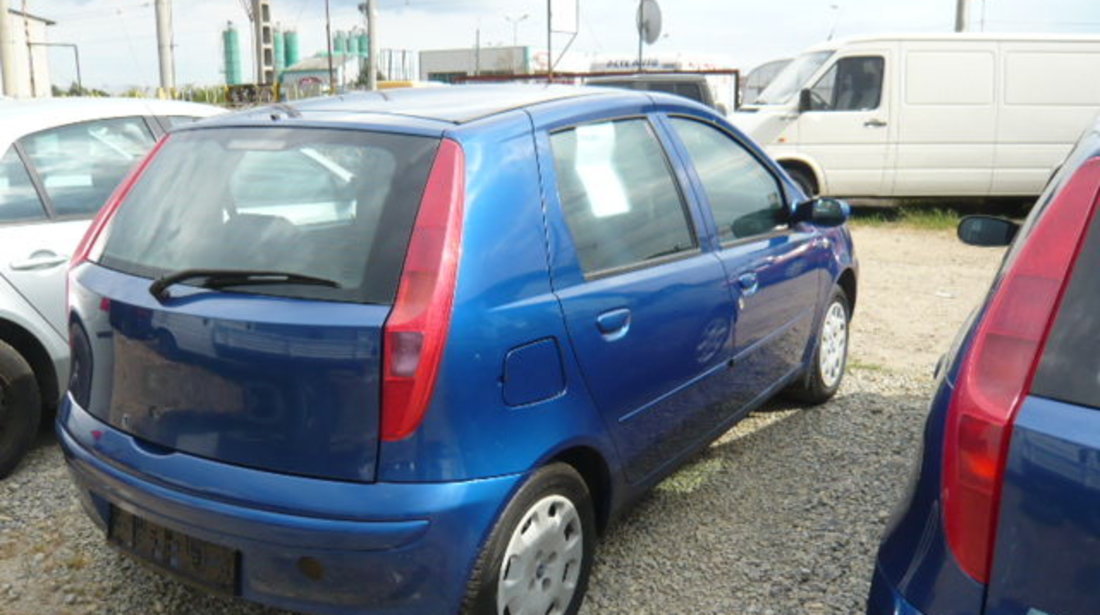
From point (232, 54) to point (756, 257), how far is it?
250ft

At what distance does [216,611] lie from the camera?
294 centimetres

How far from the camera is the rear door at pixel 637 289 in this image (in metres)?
2.71

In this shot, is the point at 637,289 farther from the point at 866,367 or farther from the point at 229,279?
the point at 866,367

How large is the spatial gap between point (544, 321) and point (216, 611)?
1434 mm

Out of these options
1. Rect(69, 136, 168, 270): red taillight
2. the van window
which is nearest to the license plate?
Rect(69, 136, 168, 270): red taillight

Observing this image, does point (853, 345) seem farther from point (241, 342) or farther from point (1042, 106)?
point (1042, 106)

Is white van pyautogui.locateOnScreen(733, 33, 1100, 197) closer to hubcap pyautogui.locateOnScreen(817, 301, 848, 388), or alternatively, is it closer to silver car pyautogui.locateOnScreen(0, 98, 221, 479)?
hubcap pyautogui.locateOnScreen(817, 301, 848, 388)

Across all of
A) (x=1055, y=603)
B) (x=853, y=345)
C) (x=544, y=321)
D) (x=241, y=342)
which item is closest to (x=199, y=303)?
(x=241, y=342)

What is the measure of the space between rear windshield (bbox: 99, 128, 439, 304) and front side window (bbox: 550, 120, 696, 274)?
1.80 ft

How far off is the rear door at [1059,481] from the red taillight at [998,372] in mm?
20

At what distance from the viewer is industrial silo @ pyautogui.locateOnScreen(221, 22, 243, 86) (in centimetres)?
7150

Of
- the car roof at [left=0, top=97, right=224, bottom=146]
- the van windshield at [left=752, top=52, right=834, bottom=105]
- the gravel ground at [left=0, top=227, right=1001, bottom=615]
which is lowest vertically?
the gravel ground at [left=0, top=227, right=1001, bottom=615]

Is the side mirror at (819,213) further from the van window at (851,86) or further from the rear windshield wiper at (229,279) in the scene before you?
the van window at (851,86)

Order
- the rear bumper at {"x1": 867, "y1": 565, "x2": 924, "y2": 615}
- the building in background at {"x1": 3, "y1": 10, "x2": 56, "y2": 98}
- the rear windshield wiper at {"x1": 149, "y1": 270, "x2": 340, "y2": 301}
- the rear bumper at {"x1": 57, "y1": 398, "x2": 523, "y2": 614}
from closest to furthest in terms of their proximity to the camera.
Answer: the rear bumper at {"x1": 867, "y1": 565, "x2": 924, "y2": 615}
the rear bumper at {"x1": 57, "y1": 398, "x2": 523, "y2": 614}
the rear windshield wiper at {"x1": 149, "y1": 270, "x2": 340, "y2": 301}
the building in background at {"x1": 3, "y1": 10, "x2": 56, "y2": 98}
